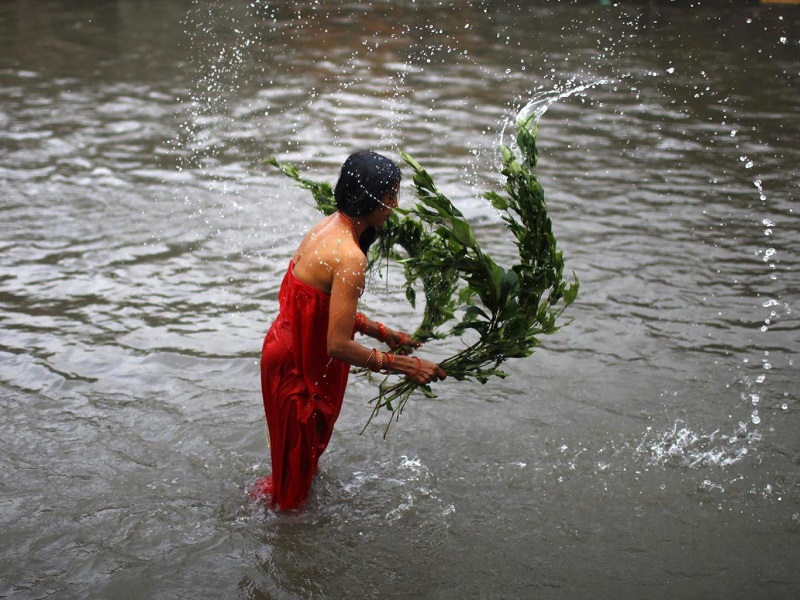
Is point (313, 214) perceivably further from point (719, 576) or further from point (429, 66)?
point (429, 66)

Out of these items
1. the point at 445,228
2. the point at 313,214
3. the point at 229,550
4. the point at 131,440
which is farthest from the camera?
the point at 313,214

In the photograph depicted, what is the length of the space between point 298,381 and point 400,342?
642 millimetres

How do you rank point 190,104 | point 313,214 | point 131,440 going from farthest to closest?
point 190,104 < point 313,214 < point 131,440

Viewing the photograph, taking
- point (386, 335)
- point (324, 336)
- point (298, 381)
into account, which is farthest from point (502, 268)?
point (298, 381)

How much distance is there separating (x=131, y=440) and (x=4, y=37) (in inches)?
530

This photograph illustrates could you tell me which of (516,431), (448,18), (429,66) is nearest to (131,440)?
(516,431)

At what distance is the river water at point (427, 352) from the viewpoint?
4.57 metres

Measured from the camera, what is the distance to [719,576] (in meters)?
4.41

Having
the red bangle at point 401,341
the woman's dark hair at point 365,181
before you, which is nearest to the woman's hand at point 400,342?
the red bangle at point 401,341

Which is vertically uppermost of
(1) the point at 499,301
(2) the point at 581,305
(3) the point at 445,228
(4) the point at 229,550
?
(3) the point at 445,228

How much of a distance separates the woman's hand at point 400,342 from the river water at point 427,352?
911 millimetres

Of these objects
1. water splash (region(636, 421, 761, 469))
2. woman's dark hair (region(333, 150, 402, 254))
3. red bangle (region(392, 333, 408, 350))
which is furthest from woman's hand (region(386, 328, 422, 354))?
water splash (region(636, 421, 761, 469))

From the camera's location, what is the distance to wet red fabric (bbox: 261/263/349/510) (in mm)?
4270

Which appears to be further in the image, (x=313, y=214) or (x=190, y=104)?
(x=190, y=104)
